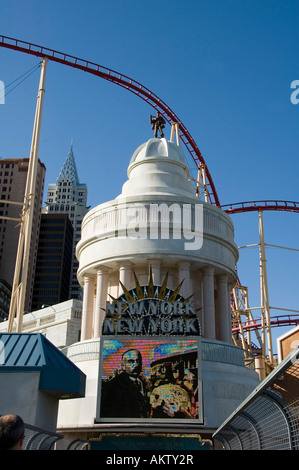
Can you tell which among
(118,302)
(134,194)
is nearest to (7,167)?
(134,194)

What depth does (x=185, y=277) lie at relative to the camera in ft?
98.8

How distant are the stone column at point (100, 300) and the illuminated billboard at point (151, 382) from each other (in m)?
6.96

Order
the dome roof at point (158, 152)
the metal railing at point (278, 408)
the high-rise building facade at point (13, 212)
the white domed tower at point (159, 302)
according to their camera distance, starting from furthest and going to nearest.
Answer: the high-rise building facade at point (13, 212), the dome roof at point (158, 152), the white domed tower at point (159, 302), the metal railing at point (278, 408)

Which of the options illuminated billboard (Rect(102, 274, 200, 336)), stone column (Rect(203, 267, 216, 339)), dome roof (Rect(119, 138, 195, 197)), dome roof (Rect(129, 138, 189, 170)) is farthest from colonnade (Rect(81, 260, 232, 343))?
dome roof (Rect(129, 138, 189, 170))

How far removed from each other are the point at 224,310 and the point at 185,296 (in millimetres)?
3506

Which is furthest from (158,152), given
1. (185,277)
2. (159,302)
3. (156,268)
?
(159,302)

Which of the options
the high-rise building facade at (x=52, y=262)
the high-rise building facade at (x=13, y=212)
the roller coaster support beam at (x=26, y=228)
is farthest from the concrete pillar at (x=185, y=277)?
the high-rise building facade at (x=52, y=262)

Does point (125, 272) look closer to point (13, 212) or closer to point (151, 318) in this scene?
point (151, 318)

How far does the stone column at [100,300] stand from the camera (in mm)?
29859

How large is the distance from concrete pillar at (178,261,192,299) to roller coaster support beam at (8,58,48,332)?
8.60m

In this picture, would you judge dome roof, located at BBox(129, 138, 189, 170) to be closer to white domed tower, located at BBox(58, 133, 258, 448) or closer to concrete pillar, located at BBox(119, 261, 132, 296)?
white domed tower, located at BBox(58, 133, 258, 448)

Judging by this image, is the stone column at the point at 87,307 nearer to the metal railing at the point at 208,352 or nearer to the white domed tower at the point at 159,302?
the white domed tower at the point at 159,302

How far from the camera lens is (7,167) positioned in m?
147
